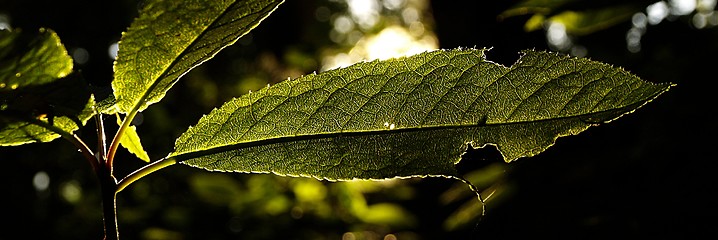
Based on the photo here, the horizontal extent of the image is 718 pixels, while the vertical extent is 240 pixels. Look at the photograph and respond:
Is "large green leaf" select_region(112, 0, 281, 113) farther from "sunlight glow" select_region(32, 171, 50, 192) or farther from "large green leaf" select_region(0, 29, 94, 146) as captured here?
"sunlight glow" select_region(32, 171, 50, 192)

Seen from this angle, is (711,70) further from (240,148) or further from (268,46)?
(268,46)

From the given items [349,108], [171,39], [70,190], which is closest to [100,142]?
[171,39]

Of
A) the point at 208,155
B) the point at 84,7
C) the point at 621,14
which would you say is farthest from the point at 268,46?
the point at 208,155

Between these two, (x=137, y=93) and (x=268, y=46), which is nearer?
(x=137, y=93)

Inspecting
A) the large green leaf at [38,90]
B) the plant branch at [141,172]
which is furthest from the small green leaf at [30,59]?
the plant branch at [141,172]

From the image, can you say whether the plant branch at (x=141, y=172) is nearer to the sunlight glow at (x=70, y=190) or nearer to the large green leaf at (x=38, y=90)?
the large green leaf at (x=38, y=90)
